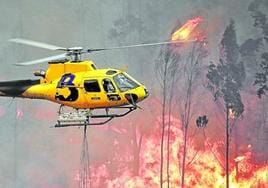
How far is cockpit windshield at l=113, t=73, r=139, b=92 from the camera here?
10141 mm

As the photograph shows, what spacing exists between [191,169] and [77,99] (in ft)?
25.4

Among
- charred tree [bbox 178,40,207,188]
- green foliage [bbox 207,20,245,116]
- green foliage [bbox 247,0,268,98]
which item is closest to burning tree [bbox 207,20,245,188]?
green foliage [bbox 207,20,245,116]

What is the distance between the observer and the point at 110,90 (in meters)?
10.2

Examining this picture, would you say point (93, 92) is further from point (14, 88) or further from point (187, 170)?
point (187, 170)

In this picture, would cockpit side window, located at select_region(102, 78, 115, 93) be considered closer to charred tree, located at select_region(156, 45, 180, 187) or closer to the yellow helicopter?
the yellow helicopter

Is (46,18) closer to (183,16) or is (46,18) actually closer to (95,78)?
(183,16)

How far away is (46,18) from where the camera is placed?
18141 mm

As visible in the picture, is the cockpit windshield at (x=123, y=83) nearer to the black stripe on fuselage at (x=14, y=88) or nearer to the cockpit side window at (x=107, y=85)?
the cockpit side window at (x=107, y=85)

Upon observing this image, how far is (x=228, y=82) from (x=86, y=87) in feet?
25.3

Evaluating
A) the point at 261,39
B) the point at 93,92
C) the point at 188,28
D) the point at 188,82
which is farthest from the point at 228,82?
the point at 93,92

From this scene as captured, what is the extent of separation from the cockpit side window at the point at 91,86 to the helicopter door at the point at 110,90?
0.11m

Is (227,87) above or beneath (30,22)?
beneath

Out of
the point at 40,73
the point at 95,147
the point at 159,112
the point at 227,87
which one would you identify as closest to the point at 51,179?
the point at 95,147

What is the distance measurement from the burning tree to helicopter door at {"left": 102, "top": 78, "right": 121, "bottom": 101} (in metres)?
7.66
